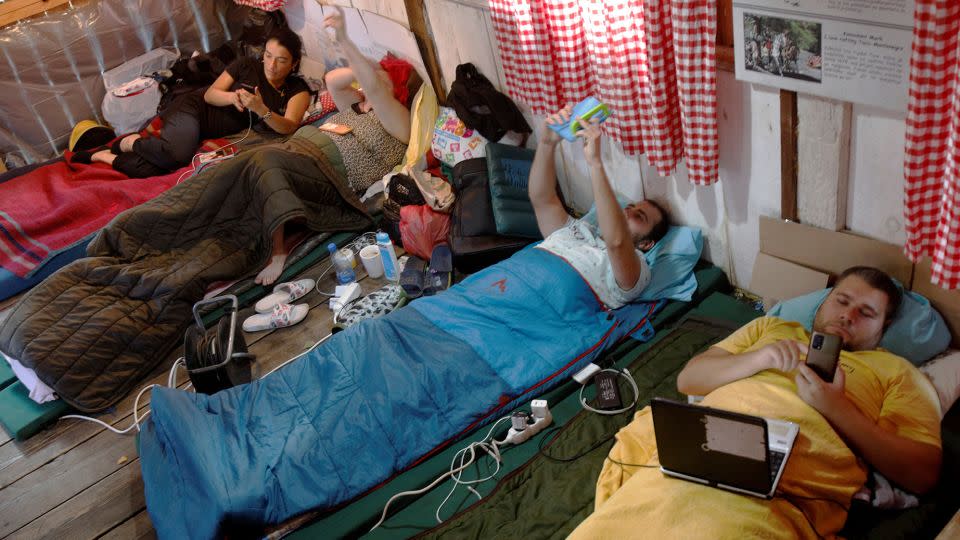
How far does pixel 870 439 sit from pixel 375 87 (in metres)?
2.72

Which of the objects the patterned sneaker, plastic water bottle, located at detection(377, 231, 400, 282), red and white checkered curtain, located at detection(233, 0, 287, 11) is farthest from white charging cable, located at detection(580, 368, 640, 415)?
red and white checkered curtain, located at detection(233, 0, 287, 11)

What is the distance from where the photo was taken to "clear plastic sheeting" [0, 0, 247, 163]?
4.84 metres

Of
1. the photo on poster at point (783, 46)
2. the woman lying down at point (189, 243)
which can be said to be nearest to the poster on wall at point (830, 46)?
the photo on poster at point (783, 46)

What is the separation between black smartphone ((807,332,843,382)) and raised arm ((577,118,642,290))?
0.81 m

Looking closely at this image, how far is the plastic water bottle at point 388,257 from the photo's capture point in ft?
10.9

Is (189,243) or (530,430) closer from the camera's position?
(530,430)

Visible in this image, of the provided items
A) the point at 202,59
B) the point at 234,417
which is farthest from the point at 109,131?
the point at 234,417

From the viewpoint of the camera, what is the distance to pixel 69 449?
289 centimetres

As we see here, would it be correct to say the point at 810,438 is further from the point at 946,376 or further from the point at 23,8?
the point at 23,8

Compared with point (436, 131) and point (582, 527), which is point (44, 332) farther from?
point (582, 527)

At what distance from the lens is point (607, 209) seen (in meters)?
2.41

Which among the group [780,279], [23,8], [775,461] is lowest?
[780,279]

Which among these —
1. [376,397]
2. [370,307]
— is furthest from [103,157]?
[376,397]

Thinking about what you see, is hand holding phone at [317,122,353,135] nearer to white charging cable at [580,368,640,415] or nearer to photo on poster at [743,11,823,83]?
white charging cable at [580,368,640,415]
